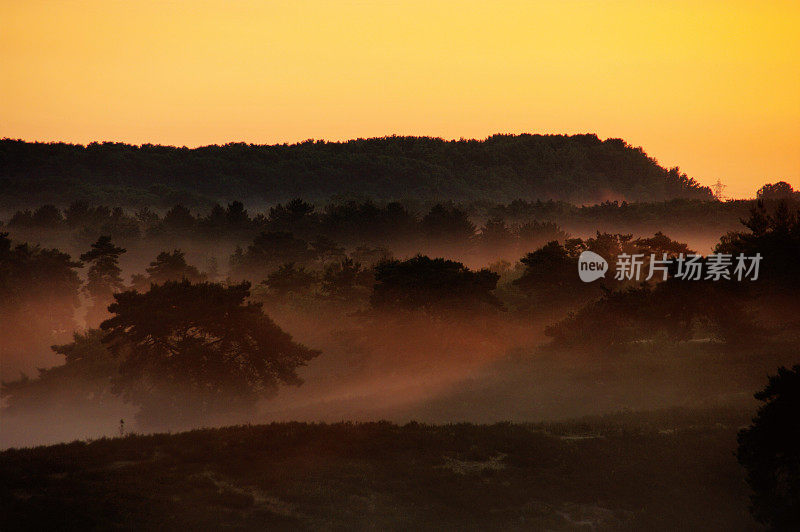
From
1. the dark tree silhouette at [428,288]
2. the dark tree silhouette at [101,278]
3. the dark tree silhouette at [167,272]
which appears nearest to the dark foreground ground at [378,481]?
the dark tree silhouette at [428,288]

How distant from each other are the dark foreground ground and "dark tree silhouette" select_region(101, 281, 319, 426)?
22.3 meters

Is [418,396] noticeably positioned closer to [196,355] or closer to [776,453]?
[196,355]

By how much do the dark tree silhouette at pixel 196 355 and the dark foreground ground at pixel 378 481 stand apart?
22.3 metres

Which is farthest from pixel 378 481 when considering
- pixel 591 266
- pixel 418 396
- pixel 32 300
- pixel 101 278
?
pixel 101 278

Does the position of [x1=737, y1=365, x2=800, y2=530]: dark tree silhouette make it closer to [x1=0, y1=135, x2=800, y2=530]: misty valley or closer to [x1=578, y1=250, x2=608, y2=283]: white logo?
[x1=0, y1=135, x2=800, y2=530]: misty valley

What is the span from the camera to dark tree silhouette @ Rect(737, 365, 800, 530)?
1135 inches

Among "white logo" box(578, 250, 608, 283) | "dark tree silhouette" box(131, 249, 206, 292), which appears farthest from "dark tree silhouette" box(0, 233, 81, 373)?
"white logo" box(578, 250, 608, 283)

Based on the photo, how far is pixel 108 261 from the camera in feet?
378

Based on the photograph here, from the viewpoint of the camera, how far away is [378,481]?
1256 inches

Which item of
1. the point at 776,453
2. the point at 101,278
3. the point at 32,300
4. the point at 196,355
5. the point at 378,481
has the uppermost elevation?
the point at 101,278

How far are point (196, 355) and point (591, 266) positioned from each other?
41.4m

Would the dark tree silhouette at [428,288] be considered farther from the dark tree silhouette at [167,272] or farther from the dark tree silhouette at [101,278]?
the dark tree silhouette at [101,278]

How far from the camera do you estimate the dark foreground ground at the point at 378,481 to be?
27781 millimetres

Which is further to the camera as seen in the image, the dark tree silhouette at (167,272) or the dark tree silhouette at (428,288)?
the dark tree silhouette at (167,272)
